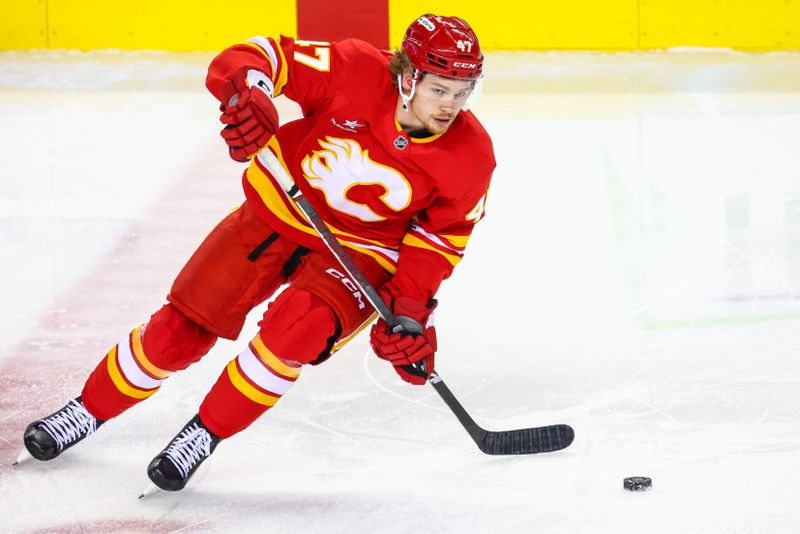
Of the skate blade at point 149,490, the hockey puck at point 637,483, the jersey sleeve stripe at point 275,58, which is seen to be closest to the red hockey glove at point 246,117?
the jersey sleeve stripe at point 275,58

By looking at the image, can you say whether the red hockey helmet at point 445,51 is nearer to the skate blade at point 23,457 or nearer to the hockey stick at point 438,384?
the hockey stick at point 438,384

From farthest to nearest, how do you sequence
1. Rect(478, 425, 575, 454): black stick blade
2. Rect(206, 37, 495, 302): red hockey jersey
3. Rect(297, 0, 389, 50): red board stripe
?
Rect(297, 0, 389, 50): red board stripe → Rect(478, 425, 575, 454): black stick blade → Rect(206, 37, 495, 302): red hockey jersey

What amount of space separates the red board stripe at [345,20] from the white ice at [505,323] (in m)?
0.71

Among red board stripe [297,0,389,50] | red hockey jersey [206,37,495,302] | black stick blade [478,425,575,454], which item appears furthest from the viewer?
red board stripe [297,0,389,50]

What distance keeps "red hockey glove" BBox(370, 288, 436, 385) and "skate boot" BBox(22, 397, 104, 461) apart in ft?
2.15

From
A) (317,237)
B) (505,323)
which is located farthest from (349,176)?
(505,323)

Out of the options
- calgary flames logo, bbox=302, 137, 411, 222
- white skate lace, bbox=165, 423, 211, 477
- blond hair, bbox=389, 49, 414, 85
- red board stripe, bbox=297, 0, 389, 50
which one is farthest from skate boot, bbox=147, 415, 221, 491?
red board stripe, bbox=297, 0, 389, 50

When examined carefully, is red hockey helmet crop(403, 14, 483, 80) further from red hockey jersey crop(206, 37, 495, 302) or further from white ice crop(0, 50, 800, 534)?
white ice crop(0, 50, 800, 534)

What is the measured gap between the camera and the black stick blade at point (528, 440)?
9.76 feet

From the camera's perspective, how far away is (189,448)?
9.16 feet

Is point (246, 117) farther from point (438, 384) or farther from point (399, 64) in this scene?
Result: point (438, 384)

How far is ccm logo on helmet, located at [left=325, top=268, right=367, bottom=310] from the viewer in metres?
2.86

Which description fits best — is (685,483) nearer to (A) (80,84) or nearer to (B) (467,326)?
(B) (467,326)

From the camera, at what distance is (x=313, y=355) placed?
2762 mm
